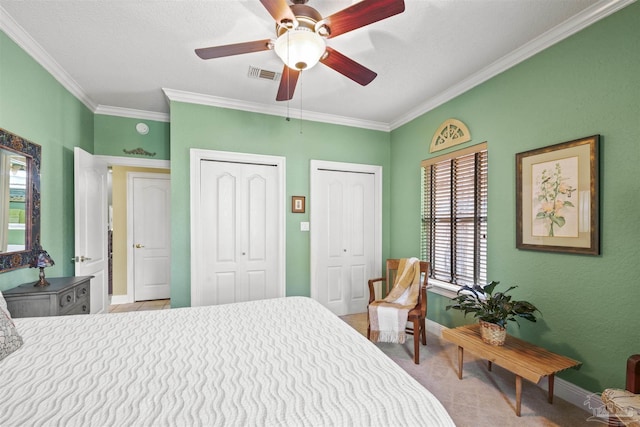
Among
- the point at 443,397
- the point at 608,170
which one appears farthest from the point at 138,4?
the point at 443,397

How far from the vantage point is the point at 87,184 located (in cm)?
301

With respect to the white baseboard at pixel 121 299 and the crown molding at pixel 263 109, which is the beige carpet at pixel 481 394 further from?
the white baseboard at pixel 121 299

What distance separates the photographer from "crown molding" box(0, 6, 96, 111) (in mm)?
1990

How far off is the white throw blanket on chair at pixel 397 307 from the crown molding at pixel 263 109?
1997 mm

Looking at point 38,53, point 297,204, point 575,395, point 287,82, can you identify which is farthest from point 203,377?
point 38,53

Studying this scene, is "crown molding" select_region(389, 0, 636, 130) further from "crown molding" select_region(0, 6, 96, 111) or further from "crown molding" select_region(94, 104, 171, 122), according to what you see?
"crown molding" select_region(0, 6, 96, 111)

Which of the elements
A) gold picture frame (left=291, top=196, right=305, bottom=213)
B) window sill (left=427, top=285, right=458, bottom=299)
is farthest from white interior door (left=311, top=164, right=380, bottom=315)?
window sill (left=427, top=285, right=458, bottom=299)

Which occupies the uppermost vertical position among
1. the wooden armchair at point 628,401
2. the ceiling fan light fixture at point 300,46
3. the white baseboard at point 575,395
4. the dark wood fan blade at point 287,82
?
the dark wood fan blade at point 287,82

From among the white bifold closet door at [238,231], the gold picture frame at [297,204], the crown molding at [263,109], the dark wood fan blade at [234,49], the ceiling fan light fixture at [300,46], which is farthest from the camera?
the gold picture frame at [297,204]

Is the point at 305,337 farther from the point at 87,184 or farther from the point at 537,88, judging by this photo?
the point at 87,184

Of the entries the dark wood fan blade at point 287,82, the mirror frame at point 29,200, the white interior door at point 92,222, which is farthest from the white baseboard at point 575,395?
the white interior door at point 92,222

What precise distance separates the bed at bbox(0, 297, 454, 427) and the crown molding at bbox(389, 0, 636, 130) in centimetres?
259

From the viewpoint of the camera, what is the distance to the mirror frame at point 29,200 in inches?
80.1

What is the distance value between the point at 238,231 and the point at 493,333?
2.71m
